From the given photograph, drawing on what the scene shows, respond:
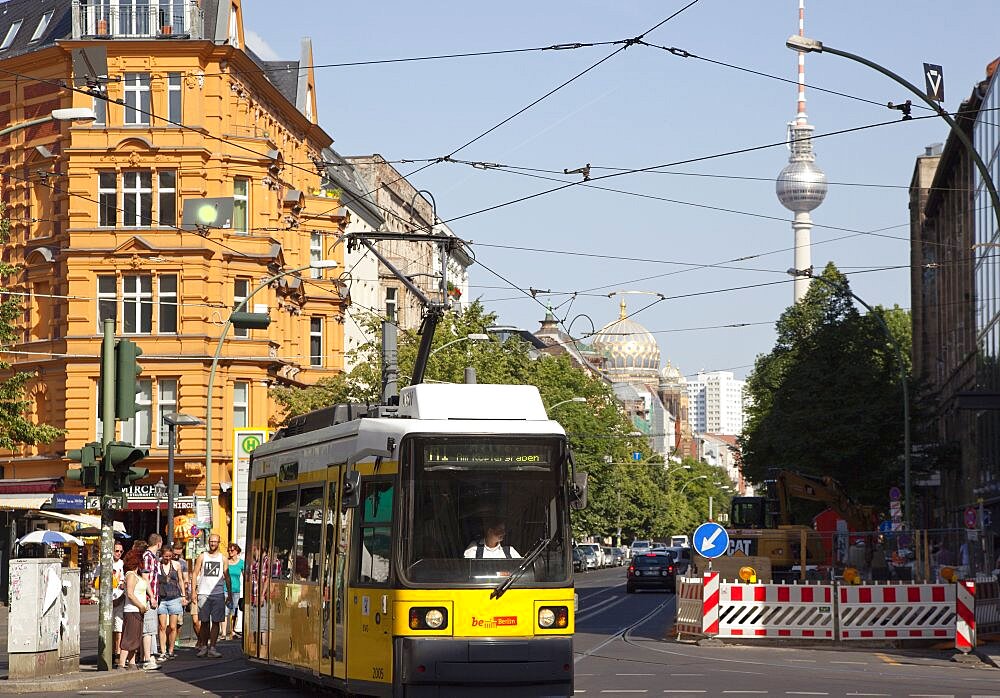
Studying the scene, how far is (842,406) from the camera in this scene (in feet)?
203

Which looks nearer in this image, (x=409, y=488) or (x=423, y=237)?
(x=409, y=488)

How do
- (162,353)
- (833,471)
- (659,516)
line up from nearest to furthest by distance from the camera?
(162,353) < (833,471) < (659,516)

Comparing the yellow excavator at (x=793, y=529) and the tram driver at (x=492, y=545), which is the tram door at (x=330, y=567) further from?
the yellow excavator at (x=793, y=529)

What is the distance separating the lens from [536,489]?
52.5 ft

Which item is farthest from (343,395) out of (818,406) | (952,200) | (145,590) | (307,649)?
(307,649)

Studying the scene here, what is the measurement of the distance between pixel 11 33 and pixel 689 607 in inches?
1486

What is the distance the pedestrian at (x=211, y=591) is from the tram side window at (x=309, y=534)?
5.59 meters

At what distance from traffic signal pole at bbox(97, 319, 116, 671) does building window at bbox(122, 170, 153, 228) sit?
32.3m

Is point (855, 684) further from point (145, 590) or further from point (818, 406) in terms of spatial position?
point (818, 406)

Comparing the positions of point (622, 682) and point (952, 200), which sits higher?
point (952, 200)

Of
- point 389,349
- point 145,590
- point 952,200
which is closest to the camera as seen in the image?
point 145,590

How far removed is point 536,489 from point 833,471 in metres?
47.8

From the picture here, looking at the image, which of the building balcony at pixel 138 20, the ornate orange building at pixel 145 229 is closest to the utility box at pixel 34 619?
the ornate orange building at pixel 145 229

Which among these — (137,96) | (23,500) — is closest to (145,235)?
(137,96)
